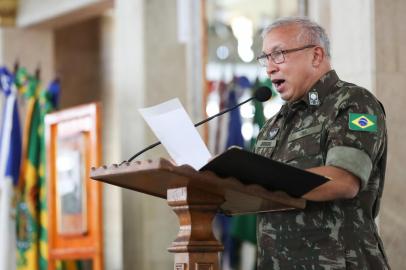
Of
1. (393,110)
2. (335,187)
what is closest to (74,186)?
(393,110)

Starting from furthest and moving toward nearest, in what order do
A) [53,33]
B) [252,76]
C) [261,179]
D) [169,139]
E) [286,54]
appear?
1. [53,33]
2. [252,76]
3. [286,54]
4. [169,139]
5. [261,179]

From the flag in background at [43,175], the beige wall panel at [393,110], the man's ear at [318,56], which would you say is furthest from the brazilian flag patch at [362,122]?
the flag in background at [43,175]

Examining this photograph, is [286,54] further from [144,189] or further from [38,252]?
[38,252]

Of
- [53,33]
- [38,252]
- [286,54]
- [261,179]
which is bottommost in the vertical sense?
[38,252]

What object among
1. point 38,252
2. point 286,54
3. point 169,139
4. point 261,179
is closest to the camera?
point 261,179

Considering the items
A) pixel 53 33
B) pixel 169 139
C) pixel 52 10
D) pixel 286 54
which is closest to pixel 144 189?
pixel 169 139

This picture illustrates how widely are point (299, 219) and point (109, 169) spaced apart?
60 centimetres

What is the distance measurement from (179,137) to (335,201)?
48 cm

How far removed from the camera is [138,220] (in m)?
6.68

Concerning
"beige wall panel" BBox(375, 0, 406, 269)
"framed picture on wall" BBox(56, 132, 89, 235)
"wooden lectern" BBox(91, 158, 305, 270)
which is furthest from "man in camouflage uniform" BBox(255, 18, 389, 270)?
"framed picture on wall" BBox(56, 132, 89, 235)

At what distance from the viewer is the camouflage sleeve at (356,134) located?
2.60 m

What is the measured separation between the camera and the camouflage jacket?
2.69m

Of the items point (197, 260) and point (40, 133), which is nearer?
point (197, 260)

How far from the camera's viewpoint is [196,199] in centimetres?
258
